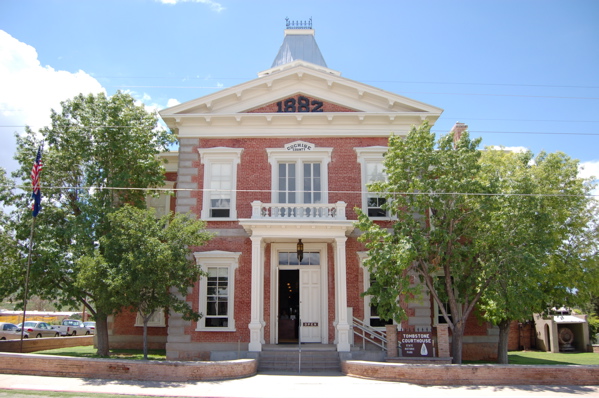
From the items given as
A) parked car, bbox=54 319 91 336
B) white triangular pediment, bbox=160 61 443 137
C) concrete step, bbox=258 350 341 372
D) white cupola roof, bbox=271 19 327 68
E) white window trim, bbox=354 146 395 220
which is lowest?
parked car, bbox=54 319 91 336

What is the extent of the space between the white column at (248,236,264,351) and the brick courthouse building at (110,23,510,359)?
50 cm

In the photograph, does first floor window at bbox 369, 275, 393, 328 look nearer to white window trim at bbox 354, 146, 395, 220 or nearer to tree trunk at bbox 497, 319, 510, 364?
tree trunk at bbox 497, 319, 510, 364

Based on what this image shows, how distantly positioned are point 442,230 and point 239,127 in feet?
30.6

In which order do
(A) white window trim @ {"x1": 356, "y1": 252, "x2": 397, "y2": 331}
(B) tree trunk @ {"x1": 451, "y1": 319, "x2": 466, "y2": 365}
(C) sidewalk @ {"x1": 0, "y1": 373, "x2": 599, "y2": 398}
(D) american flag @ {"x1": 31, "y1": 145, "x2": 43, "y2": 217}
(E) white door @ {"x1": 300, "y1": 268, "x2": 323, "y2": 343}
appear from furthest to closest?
(E) white door @ {"x1": 300, "y1": 268, "x2": 323, "y2": 343} < (A) white window trim @ {"x1": 356, "y1": 252, "x2": 397, "y2": 331} < (D) american flag @ {"x1": 31, "y1": 145, "x2": 43, "y2": 217} < (B) tree trunk @ {"x1": 451, "y1": 319, "x2": 466, "y2": 365} < (C) sidewalk @ {"x1": 0, "y1": 373, "x2": 599, "y2": 398}

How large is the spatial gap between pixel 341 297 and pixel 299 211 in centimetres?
354

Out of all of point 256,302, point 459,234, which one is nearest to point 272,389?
point 256,302

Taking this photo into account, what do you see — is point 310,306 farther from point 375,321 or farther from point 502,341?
point 502,341

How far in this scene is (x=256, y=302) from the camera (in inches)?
706

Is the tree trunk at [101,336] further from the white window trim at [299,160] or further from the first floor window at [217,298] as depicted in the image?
the white window trim at [299,160]

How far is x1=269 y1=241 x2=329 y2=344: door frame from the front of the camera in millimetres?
19312

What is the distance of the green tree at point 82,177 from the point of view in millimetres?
18359

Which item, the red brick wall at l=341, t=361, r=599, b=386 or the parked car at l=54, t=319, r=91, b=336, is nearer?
the red brick wall at l=341, t=361, r=599, b=386

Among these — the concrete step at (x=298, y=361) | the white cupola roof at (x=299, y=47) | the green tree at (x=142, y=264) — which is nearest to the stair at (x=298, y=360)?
the concrete step at (x=298, y=361)

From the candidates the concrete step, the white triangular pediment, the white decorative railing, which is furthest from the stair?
the white triangular pediment
